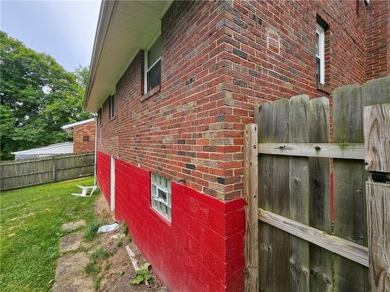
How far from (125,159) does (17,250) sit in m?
3.42

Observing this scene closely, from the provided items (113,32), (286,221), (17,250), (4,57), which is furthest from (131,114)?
(4,57)

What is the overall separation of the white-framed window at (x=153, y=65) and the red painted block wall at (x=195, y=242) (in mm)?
1714

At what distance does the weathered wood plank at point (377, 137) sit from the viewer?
3.32ft

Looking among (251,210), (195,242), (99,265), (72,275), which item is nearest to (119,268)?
(99,265)

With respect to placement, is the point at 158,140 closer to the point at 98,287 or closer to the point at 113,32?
the point at 113,32

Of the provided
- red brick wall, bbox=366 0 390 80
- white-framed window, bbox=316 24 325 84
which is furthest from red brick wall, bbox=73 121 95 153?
red brick wall, bbox=366 0 390 80

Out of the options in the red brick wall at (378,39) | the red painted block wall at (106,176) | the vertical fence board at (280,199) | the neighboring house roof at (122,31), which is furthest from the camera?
the red painted block wall at (106,176)

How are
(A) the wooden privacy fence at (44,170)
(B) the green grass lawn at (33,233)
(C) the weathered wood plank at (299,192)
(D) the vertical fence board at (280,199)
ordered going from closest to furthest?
(C) the weathered wood plank at (299,192), (D) the vertical fence board at (280,199), (B) the green grass lawn at (33,233), (A) the wooden privacy fence at (44,170)

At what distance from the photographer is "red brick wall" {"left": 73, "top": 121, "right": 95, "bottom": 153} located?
55.8 ft

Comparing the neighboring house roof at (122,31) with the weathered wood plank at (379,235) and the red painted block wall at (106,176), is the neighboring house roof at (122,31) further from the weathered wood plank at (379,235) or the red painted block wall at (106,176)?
the red painted block wall at (106,176)

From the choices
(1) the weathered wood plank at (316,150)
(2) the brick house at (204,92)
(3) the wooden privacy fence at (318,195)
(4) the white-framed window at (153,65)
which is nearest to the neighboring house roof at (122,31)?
(2) the brick house at (204,92)

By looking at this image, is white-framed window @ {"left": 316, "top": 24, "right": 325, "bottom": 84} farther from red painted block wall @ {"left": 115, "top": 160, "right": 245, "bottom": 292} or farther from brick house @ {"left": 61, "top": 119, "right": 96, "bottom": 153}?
brick house @ {"left": 61, "top": 119, "right": 96, "bottom": 153}

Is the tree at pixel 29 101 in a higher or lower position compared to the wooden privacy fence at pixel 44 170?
higher

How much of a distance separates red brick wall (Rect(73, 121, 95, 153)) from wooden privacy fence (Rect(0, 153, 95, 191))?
154cm
